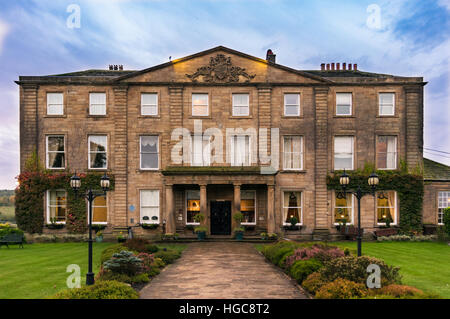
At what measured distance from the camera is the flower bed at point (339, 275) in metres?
9.27

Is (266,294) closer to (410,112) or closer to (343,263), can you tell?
(343,263)

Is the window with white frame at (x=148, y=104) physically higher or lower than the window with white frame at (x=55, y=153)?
higher

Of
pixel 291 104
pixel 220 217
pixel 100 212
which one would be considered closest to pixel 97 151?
pixel 100 212

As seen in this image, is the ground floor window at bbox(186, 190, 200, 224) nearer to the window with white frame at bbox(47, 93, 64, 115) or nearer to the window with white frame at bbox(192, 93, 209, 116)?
the window with white frame at bbox(192, 93, 209, 116)

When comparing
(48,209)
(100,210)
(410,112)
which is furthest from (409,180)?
(48,209)

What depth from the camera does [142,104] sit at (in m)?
26.5

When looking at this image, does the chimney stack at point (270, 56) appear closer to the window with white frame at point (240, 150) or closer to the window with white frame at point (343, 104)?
the window with white frame at point (343, 104)

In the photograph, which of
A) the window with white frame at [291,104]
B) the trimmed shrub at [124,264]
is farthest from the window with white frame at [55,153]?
the window with white frame at [291,104]

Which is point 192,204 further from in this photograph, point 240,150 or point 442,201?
point 442,201

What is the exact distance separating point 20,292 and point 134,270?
3.80 m

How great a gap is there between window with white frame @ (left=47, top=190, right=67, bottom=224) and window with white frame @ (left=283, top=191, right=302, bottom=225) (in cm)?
1791

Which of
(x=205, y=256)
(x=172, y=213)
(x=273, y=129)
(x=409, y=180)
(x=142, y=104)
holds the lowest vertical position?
(x=205, y=256)

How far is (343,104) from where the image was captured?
26.8 metres

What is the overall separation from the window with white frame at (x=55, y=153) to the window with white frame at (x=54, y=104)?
196 centimetres
